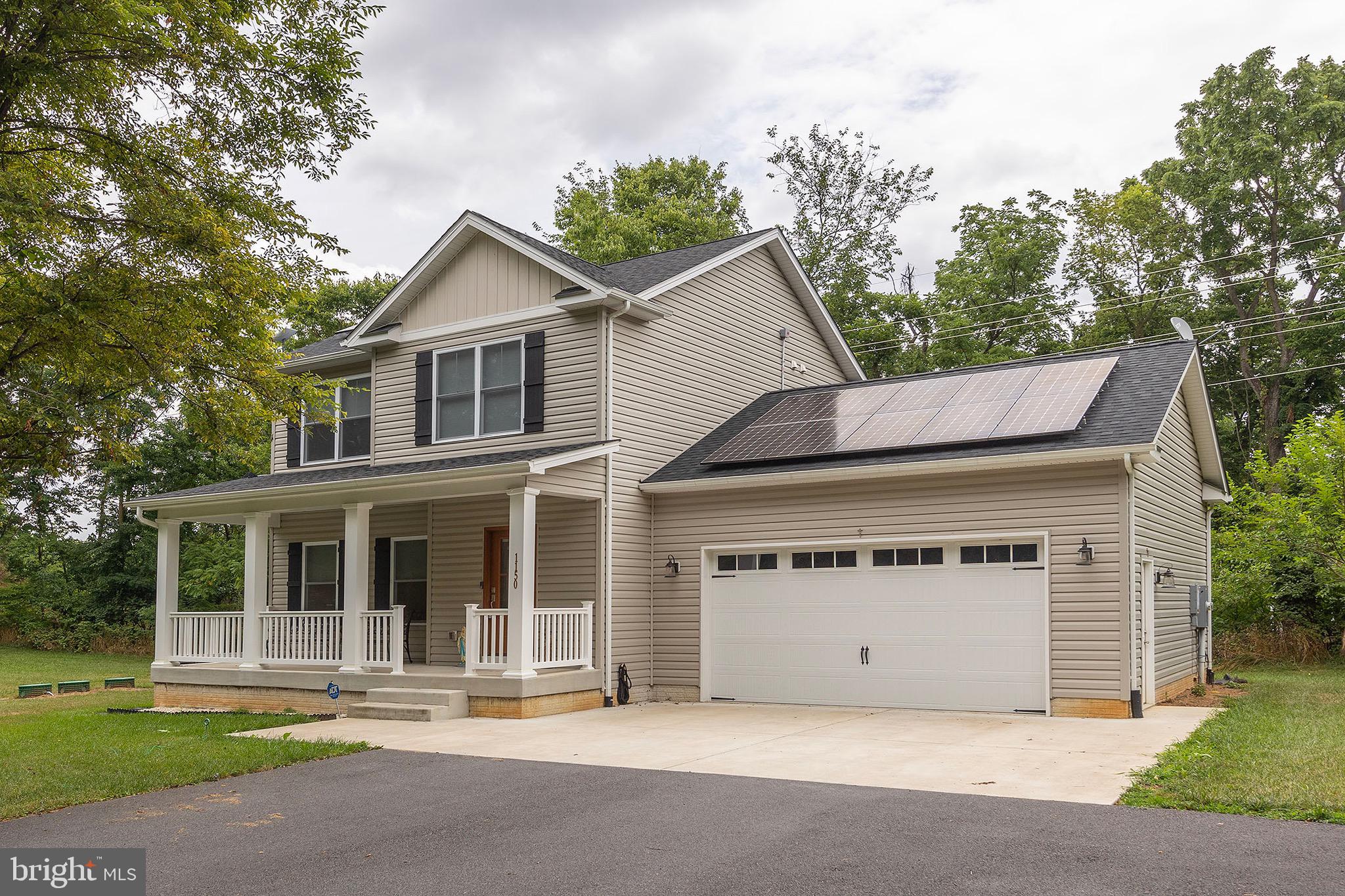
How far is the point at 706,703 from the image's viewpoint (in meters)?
15.0

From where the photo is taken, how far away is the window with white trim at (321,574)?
60.0 ft

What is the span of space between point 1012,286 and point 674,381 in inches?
740

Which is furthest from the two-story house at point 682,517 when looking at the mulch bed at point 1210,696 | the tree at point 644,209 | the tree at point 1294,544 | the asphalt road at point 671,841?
the tree at point 644,209

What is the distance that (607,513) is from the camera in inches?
584

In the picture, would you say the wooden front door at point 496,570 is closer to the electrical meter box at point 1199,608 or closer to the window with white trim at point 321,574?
the window with white trim at point 321,574

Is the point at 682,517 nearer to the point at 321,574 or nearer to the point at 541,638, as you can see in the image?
the point at 541,638

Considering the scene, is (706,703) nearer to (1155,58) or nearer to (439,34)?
(439,34)

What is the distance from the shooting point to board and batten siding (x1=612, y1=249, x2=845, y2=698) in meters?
15.2

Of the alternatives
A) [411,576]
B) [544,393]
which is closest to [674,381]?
[544,393]

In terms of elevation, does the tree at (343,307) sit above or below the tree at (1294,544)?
above

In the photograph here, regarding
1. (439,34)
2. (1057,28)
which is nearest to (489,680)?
(439,34)

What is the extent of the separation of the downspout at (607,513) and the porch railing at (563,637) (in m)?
0.21

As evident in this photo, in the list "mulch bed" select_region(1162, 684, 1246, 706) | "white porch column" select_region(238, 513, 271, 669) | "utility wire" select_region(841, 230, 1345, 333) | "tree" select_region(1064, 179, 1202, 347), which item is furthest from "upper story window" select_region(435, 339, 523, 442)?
"tree" select_region(1064, 179, 1202, 347)

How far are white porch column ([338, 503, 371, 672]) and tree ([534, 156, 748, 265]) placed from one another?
53.3 feet
